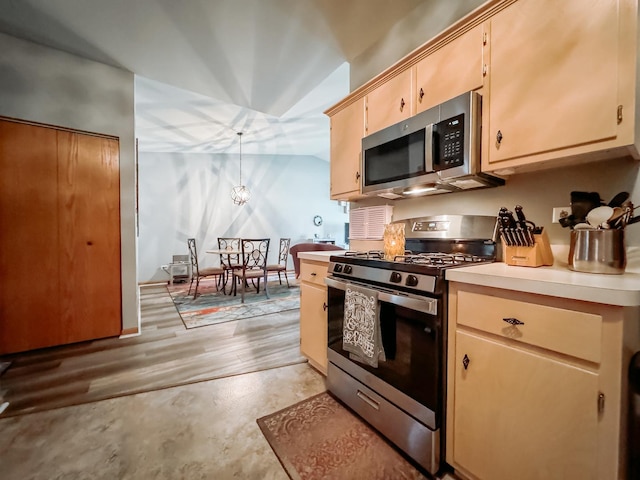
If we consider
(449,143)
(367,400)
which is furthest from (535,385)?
(449,143)

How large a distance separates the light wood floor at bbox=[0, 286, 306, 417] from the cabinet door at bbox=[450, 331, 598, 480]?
146 cm

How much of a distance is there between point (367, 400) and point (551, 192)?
4.74 ft

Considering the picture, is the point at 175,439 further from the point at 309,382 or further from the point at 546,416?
the point at 546,416

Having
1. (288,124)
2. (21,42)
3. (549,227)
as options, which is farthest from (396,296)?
(288,124)

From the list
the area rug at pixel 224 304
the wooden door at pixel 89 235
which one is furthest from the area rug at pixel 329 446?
the wooden door at pixel 89 235

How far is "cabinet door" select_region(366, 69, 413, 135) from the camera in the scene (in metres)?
1.72

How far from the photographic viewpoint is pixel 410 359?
1.26 m

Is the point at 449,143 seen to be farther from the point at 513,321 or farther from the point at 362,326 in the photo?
the point at 362,326

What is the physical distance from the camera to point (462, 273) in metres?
1.10

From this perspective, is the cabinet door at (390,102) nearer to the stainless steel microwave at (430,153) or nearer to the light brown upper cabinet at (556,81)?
the stainless steel microwave at (430,153)

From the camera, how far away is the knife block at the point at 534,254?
4.09 feet

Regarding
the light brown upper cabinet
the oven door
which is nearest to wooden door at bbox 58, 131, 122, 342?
the oven door

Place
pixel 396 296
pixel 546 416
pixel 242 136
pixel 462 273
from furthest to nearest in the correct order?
pixel 242 136 < pixel 396 296 < pixel 462 273 < pixel 546 416

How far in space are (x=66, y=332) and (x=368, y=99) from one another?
338 cm
